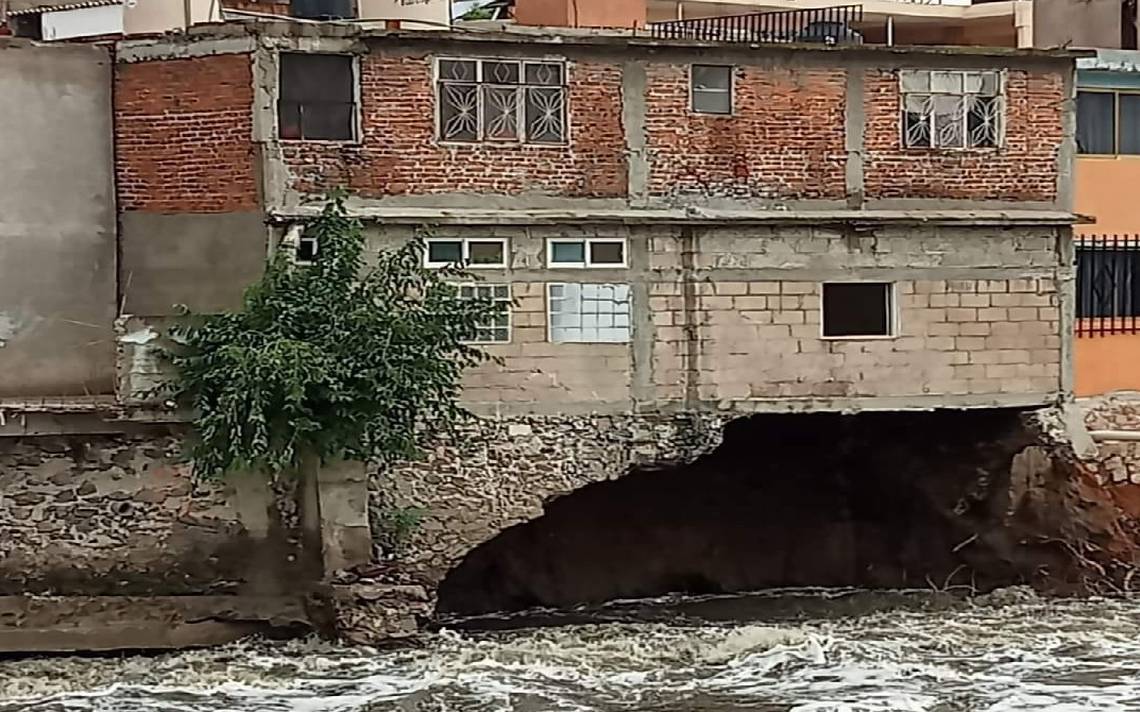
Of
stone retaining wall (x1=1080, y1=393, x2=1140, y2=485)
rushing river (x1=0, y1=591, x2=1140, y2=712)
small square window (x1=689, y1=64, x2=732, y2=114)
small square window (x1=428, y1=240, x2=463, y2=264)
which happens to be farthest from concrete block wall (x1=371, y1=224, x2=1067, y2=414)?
rushing river (x1=0, y1=591, x2=1140, y2=712)

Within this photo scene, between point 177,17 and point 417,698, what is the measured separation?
9.12 meters

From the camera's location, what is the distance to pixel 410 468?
56.3 ft

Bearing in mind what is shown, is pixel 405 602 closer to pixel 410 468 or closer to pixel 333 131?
pixel 410 468

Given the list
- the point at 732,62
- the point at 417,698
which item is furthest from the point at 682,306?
the point at 417,698

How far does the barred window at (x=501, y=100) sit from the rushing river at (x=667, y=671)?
517 centimetres

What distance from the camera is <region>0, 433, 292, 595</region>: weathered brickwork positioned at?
16.6 metres

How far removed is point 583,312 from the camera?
17.7 m

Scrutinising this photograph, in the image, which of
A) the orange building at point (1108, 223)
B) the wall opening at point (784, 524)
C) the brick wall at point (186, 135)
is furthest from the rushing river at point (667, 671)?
the brick wall at point (186, 135)

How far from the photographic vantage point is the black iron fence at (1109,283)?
778 inches

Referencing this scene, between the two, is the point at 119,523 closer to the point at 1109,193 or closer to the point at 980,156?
the point at 980,156

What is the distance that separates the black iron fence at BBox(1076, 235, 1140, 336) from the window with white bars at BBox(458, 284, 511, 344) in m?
6.83

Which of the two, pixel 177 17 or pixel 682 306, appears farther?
pixel 177 17

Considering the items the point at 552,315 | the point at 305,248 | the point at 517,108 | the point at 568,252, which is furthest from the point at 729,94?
the point at 305,248

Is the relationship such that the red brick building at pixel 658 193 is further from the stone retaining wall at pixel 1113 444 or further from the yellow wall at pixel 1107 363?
the stone retaining wall at pixel 1113 444
